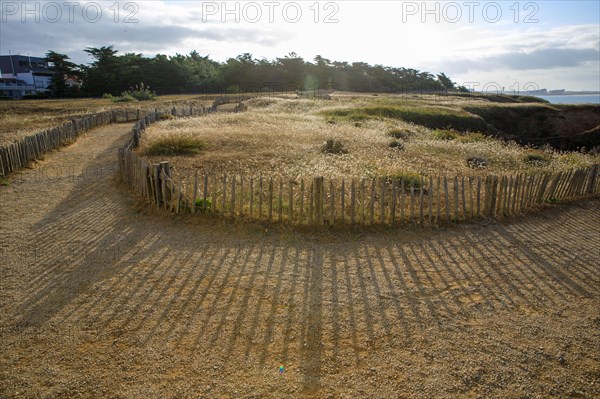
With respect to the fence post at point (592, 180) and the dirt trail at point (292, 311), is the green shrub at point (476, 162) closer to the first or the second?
the fence post at point (592, 180)

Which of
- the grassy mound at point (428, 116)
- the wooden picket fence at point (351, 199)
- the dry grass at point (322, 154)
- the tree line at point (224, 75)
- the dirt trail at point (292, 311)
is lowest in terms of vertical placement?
the dirt trail at point (292, 311)

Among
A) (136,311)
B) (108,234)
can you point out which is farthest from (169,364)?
(108,234)

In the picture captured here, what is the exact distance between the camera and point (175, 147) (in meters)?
15.2

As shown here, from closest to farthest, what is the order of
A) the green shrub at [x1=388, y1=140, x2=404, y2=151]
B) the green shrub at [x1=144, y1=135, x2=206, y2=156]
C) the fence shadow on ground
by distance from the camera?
1. the fence shadow on ground
2. the green shrub at [x1=144, y1=135, x2=206, y2=156]
3. the green shrub at [x1=388, y1=140, x2=404, y2=151]

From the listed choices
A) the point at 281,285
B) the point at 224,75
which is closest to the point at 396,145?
the point at 281,285

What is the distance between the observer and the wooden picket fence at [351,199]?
27.5 ft

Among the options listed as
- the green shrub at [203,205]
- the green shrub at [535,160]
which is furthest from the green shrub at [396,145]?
the green shrub at [203,205]

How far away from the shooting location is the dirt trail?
421 cm

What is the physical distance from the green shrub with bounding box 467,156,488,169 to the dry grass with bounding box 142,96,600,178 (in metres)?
0.24

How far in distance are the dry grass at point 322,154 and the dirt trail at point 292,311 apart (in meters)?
Result: 4.39

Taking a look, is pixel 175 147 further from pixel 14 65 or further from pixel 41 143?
pixel 14 65

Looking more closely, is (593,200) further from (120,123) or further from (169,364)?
(120,123)

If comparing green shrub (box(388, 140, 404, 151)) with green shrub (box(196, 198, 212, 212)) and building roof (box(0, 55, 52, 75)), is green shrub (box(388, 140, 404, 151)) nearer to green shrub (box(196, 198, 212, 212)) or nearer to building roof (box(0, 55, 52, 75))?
green shrub (box(196, 198, 212, 212))

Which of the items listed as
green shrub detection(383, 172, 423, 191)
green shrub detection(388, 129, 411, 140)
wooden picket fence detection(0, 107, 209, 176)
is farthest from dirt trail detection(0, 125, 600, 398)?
green shrub detection(388, 129, 411, 140)
